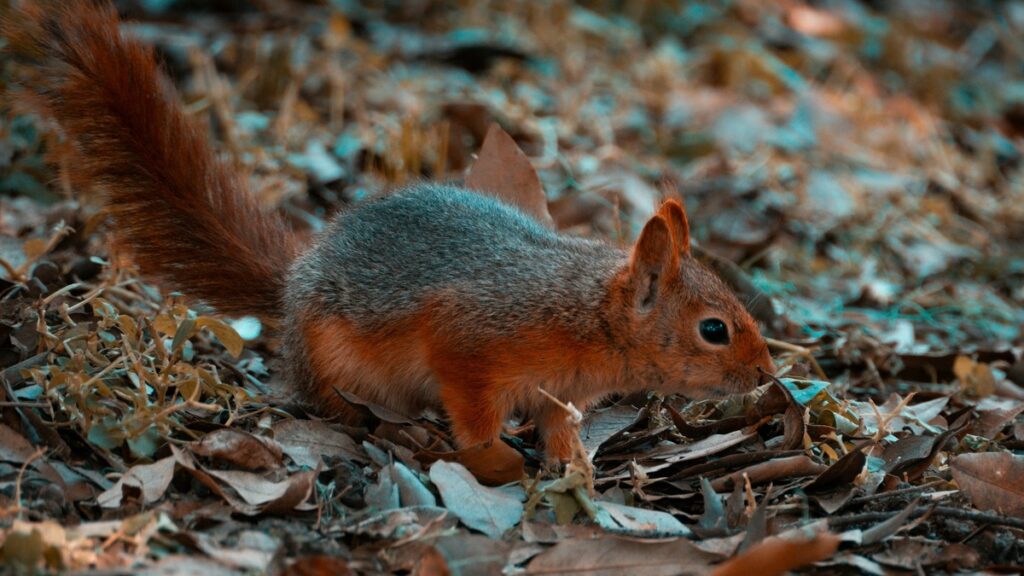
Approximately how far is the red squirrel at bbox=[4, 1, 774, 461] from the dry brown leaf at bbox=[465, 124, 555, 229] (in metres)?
0.83

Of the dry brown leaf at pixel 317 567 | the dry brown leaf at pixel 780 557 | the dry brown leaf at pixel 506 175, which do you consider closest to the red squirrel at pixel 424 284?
the dry brown leaf at pixel 506 175

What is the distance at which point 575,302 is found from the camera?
13.2 feet

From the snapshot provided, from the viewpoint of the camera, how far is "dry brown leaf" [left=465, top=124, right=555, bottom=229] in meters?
5.14

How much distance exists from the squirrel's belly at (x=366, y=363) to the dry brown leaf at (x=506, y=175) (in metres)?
1.25

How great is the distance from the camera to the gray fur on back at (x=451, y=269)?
3.98 metres

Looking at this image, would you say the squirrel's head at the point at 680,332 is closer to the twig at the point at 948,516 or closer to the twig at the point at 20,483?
the twig at the point at 948,516

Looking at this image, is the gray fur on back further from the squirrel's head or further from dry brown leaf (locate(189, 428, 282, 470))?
dry brown leaf (locate(189, 428, 282, 470))

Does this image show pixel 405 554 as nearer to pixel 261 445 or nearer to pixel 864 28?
pixel 261 445

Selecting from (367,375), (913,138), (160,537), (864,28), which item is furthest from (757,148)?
(160,537)

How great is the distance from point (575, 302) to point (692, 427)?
0.61 m

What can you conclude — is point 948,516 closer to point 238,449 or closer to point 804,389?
point 804,389

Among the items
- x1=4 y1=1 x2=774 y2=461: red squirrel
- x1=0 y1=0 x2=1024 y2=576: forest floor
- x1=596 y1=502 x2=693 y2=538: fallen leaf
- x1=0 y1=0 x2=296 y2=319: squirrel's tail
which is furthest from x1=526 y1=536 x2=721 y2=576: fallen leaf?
x1=0 y1=0 x2=296 y2=319: squirrel's tail

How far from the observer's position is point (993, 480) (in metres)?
3.71

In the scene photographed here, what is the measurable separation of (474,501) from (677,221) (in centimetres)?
128
